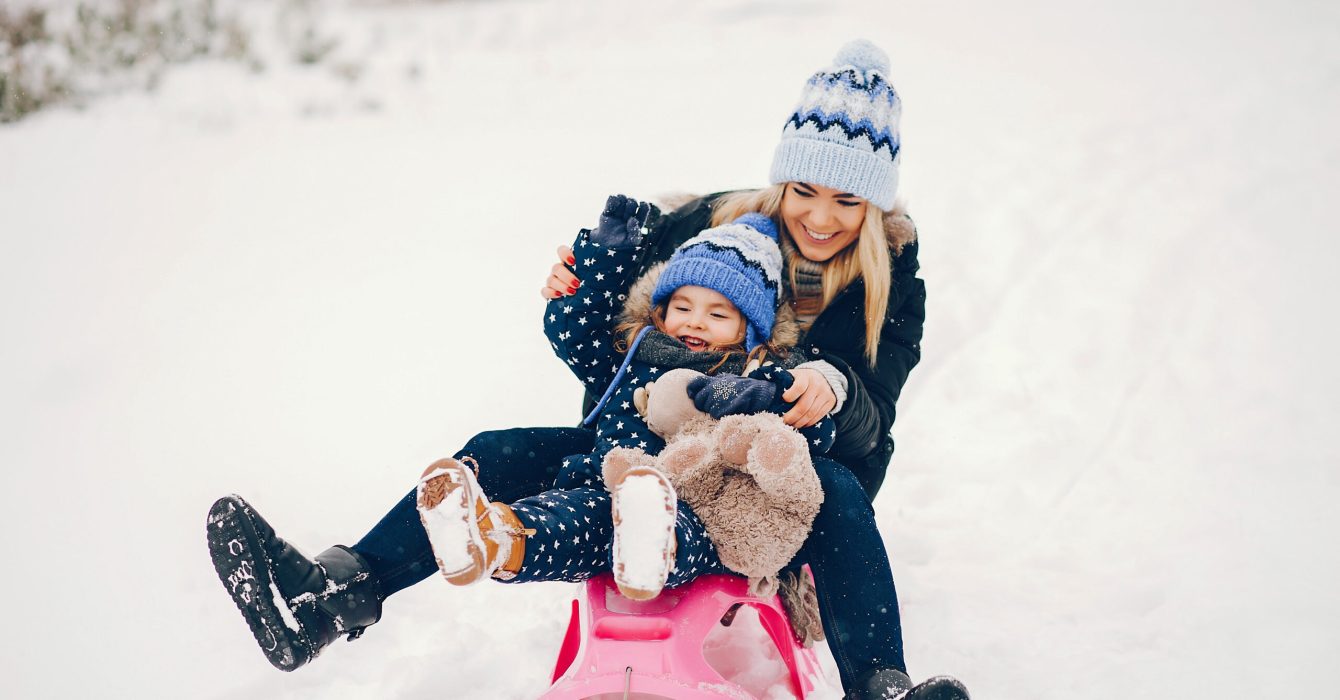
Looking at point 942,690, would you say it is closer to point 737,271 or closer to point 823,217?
point 737,271

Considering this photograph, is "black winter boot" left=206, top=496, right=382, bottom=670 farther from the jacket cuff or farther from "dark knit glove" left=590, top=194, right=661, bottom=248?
the jacket cuff

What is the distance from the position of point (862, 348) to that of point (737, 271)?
0.39 m

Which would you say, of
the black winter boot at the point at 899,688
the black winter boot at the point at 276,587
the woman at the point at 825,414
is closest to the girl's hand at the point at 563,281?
the woman at the point at 825,414

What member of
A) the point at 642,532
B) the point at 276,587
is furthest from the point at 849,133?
the point at 276,587

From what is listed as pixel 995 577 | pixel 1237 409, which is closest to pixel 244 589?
pixel 995 577

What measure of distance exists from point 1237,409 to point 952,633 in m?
1.58

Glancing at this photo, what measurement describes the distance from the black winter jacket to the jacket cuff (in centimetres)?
2

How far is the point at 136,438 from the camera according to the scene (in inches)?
123

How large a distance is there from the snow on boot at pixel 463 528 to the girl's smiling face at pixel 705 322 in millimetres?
796

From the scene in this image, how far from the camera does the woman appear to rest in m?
1.69

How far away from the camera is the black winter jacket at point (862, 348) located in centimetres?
216

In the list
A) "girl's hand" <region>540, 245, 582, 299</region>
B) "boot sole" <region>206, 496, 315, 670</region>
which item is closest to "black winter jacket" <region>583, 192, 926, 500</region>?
"girl's hand" <region>540, 245, 582, 299</region>

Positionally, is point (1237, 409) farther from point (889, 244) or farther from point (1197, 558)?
point (889, 244)

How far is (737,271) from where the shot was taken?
225 centimetres
